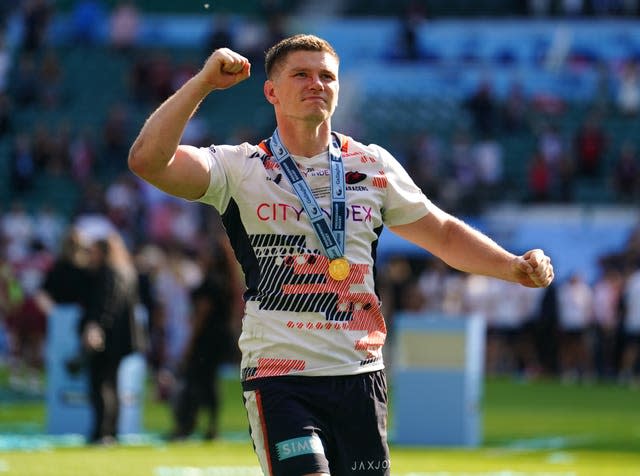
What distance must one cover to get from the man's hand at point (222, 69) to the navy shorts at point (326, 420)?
1.23m

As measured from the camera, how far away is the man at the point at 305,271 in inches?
267

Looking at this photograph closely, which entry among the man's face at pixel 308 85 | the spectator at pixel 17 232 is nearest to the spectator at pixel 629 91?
the spectator at pixel 17 232

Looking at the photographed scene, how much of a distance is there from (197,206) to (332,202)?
1086 inches

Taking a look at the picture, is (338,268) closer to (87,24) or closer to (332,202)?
(332,202)

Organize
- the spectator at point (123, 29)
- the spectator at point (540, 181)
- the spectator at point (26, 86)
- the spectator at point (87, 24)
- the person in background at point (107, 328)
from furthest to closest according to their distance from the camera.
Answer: the spectator at point (87, 24), the spectator at point (123, 29), the spectator at point (26, 86), the spectator at point (540, 181), the person in background at point (107, 328)

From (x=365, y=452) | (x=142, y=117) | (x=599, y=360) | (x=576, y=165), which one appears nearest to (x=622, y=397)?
(x=599, y=360)

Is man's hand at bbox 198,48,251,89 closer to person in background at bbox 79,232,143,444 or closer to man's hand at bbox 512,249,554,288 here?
man's hand at bbox 512,249,554,288

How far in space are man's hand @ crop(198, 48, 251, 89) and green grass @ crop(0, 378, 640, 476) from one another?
8.10 m

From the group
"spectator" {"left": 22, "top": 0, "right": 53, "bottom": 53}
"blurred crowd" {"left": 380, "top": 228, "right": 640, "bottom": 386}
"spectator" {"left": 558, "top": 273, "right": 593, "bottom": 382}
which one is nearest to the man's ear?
"blurred crowd" {"left": 380, "top": 228, "right": 640, "bottom": 386}

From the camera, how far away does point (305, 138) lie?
702cm

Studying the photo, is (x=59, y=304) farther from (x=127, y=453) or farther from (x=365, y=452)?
(x=365, y=452)

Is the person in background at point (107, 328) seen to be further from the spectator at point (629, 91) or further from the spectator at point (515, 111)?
the spectator at point (629, 91)

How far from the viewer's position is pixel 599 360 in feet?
103

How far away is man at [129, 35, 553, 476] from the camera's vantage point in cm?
679
